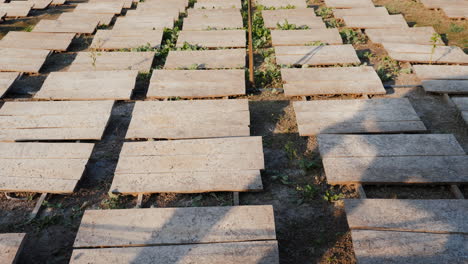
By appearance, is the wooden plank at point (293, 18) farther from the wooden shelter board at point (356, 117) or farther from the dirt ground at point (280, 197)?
the wooden shelter board at point (356, 117)

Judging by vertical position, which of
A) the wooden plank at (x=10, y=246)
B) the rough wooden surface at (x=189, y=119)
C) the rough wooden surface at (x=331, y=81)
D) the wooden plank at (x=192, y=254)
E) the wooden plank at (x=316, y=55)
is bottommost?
the wooden plank at (x=192, y=254)

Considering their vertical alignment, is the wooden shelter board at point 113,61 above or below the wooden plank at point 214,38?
below

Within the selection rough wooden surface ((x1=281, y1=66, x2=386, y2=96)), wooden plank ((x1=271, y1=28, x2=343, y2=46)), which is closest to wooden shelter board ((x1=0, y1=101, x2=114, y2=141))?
rough wooden surface ((x1=281, y1=66, x2=386, y2=96))

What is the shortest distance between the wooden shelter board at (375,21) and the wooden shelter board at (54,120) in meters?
5.75

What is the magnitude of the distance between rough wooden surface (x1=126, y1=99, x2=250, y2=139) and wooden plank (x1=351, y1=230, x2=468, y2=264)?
2.18 meters

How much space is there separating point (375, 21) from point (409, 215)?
6.06m

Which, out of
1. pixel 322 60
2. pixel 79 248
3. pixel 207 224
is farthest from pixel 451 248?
pixel 322 60

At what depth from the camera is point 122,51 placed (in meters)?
7.97

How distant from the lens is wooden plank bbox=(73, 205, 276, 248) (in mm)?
3824

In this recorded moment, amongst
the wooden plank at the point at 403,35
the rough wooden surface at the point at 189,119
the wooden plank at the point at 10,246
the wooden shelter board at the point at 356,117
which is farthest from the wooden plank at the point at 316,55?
the wooden plank at the point at 10,246

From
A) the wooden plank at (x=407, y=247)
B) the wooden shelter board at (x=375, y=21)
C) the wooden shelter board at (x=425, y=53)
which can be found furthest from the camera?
the wooden shelter board at (x=375, y=21)

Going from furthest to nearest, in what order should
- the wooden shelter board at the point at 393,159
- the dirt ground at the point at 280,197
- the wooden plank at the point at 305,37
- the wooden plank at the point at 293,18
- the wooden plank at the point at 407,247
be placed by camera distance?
the wooden plank at the point at 293,18
the wooden plank at the point at 305,37
the wooden shelter board at the point at 393,159
the dirt ground at the point at 280,197
the wooden plank at the point at 407,247

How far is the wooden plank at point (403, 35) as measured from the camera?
796cm

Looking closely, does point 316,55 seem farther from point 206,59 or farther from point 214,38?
point 214,38
